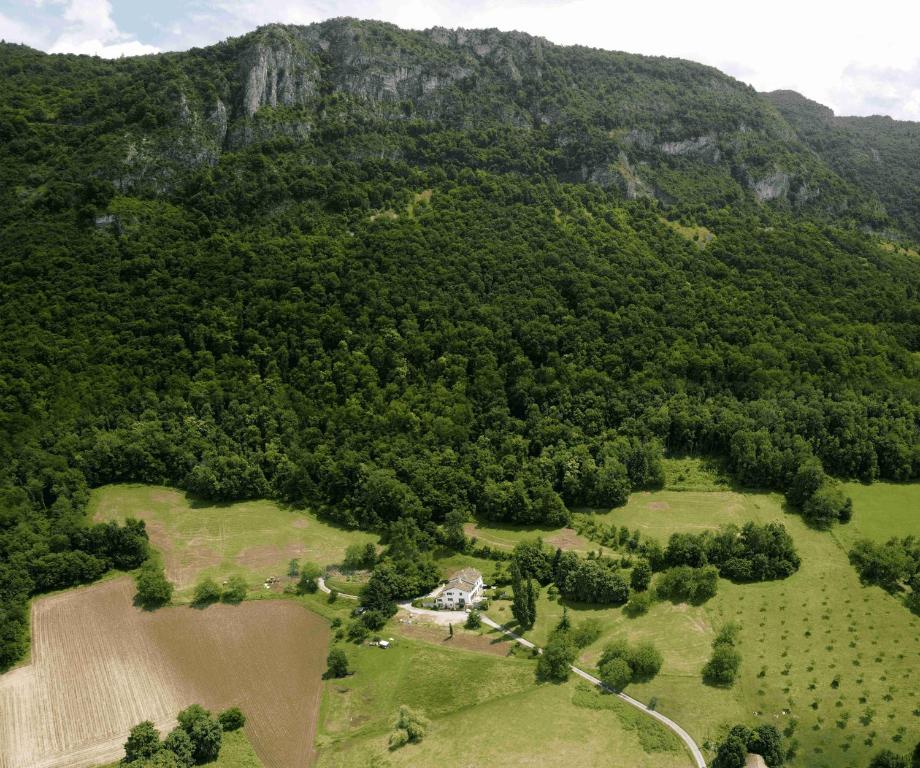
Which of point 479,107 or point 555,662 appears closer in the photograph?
point 555,662

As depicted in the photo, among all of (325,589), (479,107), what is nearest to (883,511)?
(325,589)

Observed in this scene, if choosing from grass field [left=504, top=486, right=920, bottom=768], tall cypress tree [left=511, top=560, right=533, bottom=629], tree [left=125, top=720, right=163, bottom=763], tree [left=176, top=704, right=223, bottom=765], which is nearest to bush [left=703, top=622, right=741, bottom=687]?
grass field [left=504, top=486, right=920, bottom=768]

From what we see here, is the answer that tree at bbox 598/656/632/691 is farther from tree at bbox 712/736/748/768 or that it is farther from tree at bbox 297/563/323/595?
tree at bbox 297/563/323/595

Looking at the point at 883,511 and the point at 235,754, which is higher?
the point at 883,511

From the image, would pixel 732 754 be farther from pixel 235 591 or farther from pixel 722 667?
pixel 235 591

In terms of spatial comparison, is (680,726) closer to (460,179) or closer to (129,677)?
(129,677)
